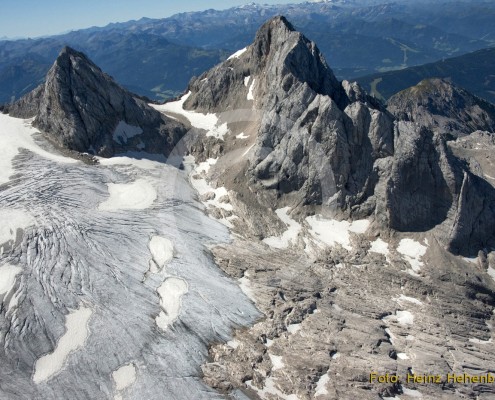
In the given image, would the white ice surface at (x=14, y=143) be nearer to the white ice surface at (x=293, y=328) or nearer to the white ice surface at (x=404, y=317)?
the white ice surface at (x=293, y=328)

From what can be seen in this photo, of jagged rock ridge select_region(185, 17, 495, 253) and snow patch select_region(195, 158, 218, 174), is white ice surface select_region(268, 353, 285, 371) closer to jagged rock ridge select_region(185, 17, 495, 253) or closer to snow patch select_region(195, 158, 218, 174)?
jagged rock ridge select_region(185, 17, 495, 253)

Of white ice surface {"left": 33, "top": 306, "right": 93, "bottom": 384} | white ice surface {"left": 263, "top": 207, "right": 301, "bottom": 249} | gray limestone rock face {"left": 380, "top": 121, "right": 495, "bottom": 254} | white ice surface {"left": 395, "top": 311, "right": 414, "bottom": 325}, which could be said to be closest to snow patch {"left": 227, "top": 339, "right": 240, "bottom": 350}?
white ice surface {"left": 33, "top": 306, "right": 93, "bottom": 384}

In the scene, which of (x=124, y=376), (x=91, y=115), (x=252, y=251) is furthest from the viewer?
(x=91, y=115)

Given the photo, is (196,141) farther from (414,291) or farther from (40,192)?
(414,291)

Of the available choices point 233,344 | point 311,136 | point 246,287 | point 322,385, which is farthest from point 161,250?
point 311,136

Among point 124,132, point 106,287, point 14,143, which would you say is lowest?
point 106,287

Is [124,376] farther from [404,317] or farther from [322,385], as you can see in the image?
[404,317]
